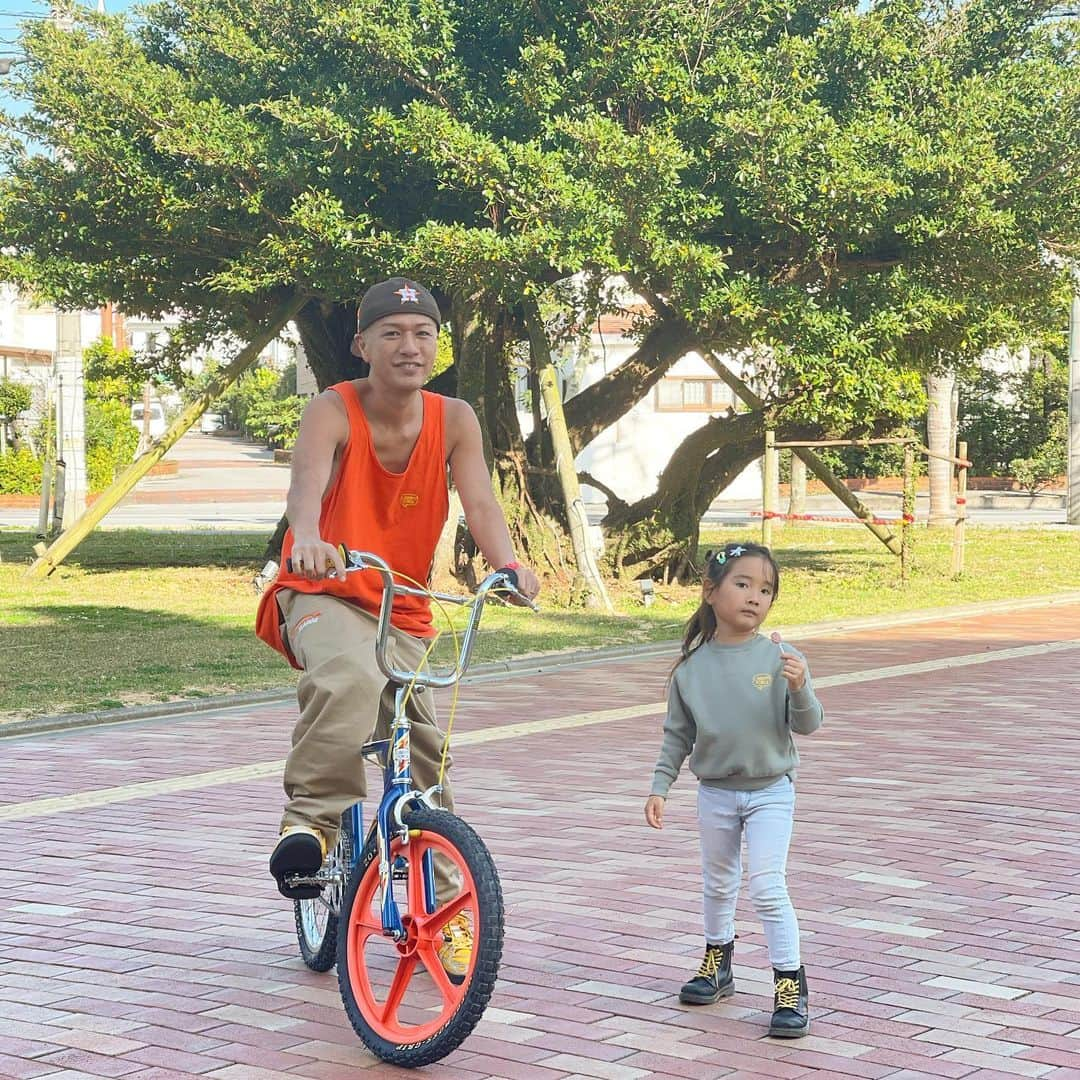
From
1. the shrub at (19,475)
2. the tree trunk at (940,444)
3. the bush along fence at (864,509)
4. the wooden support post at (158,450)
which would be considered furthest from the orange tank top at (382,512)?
the shrub at (19,475)

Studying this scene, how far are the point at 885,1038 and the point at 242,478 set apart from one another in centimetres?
5995

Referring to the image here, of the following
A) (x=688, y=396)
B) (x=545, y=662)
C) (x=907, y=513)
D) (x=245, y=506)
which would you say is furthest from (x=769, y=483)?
(x=688, y=396)

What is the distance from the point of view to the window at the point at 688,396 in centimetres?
4997

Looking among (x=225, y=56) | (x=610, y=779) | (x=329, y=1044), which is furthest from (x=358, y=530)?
(x=225, y=56)

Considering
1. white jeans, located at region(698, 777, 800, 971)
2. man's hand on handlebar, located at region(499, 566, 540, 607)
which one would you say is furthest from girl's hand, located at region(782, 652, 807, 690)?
man's hand on handlebar, located at region(499, 566, 540, 607)

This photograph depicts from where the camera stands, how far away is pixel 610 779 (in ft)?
28.6

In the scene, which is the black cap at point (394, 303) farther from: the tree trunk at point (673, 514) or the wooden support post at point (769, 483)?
the tree trunk at point (673, 514)

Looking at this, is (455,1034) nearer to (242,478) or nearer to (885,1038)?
(885,1038)

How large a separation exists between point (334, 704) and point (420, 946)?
26.8 inches

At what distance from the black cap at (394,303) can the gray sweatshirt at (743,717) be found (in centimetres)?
120

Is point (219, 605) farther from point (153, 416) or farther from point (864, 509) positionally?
point (153, 416)

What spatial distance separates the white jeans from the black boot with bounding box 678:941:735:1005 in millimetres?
36

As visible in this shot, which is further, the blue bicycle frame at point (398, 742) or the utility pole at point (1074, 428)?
the utility pole at point (1074, 428)

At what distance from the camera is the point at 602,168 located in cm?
1622
